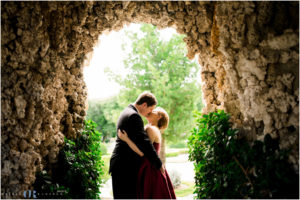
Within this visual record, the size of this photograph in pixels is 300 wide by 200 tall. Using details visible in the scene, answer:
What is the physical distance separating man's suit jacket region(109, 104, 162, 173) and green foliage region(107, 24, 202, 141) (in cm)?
508

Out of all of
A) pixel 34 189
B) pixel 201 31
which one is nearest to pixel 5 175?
pixel 34 189

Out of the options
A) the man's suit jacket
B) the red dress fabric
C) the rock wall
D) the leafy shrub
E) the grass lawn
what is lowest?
the grass lawn

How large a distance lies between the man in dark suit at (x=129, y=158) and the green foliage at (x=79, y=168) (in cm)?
58

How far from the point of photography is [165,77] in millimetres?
8281

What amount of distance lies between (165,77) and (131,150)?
5.24 m

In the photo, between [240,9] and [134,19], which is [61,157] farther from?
[240,9]

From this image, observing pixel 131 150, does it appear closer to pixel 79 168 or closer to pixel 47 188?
pixel 79 168

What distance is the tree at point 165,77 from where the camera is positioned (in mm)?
8570

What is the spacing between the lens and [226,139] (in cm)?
340

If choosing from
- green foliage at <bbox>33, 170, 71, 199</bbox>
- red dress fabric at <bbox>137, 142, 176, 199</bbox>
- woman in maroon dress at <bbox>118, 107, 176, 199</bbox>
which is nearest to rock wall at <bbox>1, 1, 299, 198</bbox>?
green foliage at <bbox>33, 170, 71, 199</bbox>

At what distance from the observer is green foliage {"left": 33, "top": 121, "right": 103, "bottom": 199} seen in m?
3.36

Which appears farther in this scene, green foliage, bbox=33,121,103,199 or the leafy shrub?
the leafy shrub

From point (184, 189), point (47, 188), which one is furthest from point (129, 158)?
point (184, 189)

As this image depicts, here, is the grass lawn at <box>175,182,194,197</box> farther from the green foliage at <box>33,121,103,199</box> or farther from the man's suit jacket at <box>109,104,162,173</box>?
the man's suit jacket at <box>109,104,162,173</box>
